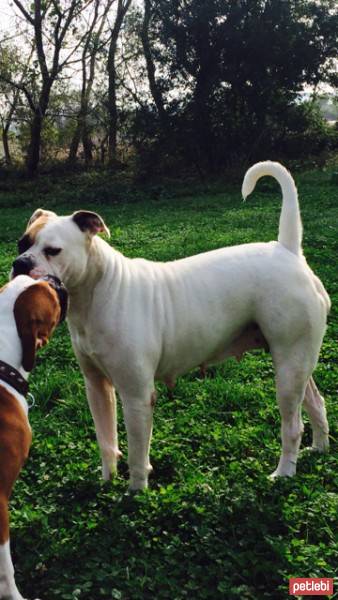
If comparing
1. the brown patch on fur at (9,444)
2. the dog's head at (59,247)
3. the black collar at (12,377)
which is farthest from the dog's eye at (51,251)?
the brown patch on fur at (9,444)

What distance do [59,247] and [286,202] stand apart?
1476mm

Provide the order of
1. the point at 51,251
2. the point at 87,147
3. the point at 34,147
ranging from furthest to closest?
1. the point at 87,147
2. the point at 34,147
3. the point at 51,251

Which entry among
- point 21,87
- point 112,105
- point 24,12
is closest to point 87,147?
point 112,105

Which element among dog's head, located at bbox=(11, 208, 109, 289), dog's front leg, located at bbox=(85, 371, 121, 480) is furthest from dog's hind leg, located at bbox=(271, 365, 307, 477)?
dog's head, located at bbox=(11, 208, 109, 289)

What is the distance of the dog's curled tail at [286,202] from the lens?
380 cm

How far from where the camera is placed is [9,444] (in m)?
2.73

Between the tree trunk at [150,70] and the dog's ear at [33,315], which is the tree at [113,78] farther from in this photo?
the dog's ear at [33,315]

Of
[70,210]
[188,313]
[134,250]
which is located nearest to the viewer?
[188,313]

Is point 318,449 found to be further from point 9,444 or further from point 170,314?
point 9,444

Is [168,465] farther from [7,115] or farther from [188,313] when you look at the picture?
[7,115]

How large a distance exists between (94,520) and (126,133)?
19.2m

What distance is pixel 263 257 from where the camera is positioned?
147 inches

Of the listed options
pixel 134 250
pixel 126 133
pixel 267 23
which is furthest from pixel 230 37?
pixel 134 250

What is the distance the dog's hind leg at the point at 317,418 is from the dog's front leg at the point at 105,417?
4.30ft
